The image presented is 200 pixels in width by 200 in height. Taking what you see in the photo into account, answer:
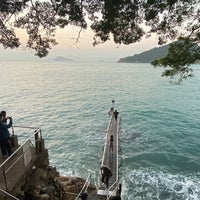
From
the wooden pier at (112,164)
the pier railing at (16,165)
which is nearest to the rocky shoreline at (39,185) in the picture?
the pier railing at (16,165)

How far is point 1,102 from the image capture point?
181ft

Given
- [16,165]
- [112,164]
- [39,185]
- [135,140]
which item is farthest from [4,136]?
[135,140]

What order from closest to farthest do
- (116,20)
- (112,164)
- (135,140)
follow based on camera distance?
(116,20), (112,164), (135,140)

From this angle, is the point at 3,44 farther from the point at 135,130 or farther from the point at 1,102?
the point at 1,102

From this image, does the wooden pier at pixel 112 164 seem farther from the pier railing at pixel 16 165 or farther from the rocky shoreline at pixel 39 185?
the pier railing at pixel 16 165

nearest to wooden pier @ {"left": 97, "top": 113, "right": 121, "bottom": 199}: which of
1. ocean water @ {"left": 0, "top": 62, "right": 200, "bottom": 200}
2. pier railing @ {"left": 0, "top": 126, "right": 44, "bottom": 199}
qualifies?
ocean water @ {"left": 0, "top": 62, "right": 200, "bottom": 200}

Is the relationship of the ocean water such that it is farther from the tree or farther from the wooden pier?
the tree

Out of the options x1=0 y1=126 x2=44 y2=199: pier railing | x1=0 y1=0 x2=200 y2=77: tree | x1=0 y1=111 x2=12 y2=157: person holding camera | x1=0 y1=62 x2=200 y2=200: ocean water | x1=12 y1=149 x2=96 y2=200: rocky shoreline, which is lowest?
x1=0 y1=62 x2=200 y2=200: ocean water

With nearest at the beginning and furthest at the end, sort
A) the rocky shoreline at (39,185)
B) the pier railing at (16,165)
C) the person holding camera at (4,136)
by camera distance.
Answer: the pier railing at (16,165) → the rocky shoreline at (39,185) → the person holding camera at (4,136)

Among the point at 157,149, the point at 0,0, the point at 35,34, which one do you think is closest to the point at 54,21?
the point at 35,34

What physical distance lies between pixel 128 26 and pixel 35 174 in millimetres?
7715

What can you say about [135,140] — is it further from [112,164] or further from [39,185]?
[39,185]

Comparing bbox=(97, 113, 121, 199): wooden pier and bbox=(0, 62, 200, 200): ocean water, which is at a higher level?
bbox=(97, 113, 121, 199): wooden pier

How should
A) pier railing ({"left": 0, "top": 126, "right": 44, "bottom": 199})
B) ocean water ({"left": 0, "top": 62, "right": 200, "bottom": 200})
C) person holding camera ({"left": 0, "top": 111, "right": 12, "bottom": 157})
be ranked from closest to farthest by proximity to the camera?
pier railing ({"left": 0, "top": 126, "right": 44, "bottom": 199})
person holding camera ({"left": 0, "top": 111, "right": 12, "bottom": 157})
ocean water ({"left": 0, "top": 62, "right": 200, "bottom": 200})
